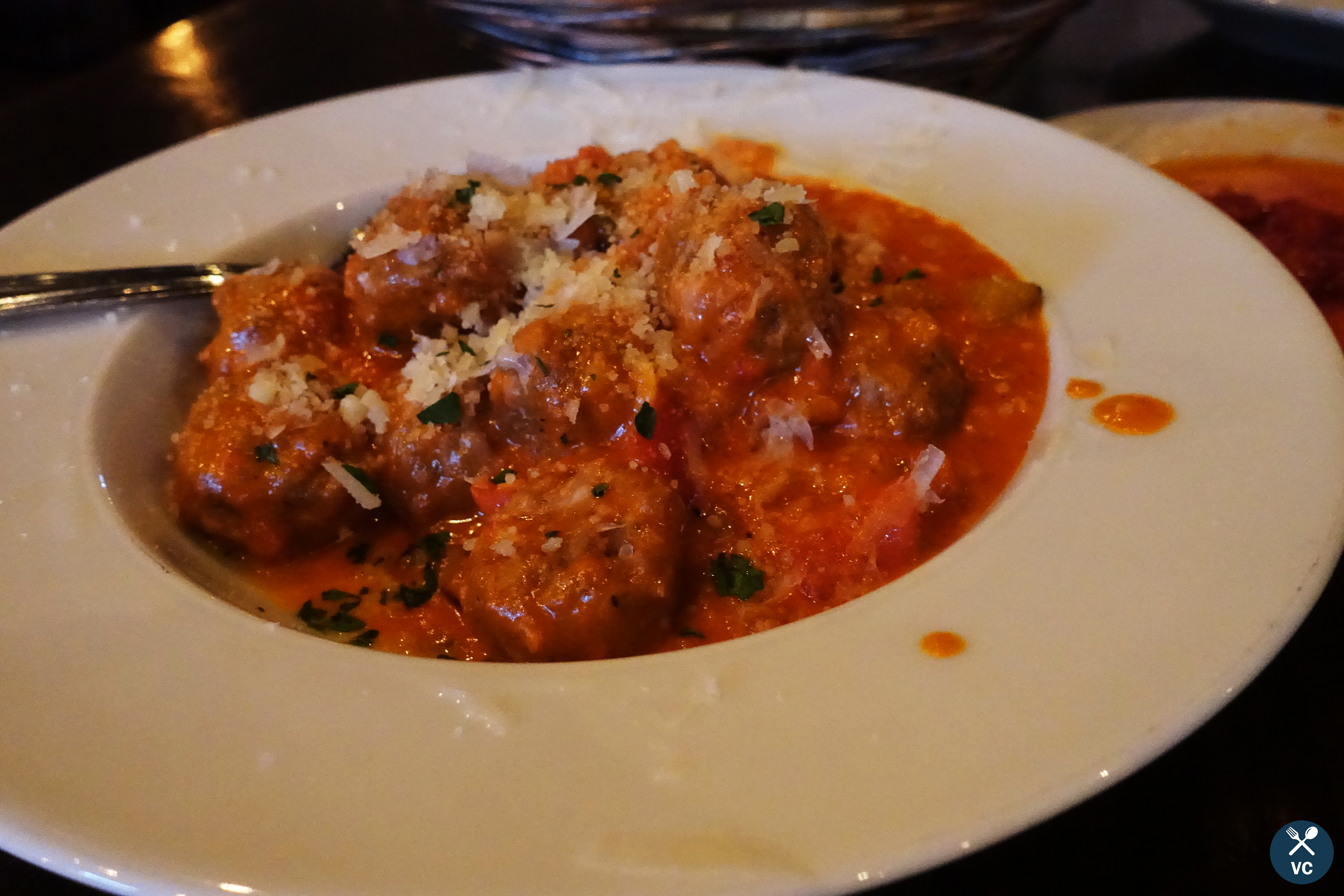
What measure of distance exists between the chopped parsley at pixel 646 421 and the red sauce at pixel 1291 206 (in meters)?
1.77

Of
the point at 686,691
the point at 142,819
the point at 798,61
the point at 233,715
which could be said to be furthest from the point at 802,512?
the point at 798,61

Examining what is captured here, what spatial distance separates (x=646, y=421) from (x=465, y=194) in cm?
82

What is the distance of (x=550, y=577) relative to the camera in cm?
168

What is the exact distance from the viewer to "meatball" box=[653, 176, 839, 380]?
1894mm

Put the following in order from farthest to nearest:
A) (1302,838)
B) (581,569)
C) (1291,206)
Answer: (1291,206)
(581,569)
(1302,838)

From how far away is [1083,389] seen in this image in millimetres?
1825

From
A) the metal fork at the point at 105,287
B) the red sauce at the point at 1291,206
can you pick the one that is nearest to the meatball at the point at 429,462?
the metal fork at the point at 105,287

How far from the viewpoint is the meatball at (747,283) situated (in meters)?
1.89

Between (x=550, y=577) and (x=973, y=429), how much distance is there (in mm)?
952

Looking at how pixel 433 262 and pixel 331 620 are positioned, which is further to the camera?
pixel 433 262

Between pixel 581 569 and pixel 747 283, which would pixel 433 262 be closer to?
pixel 747 283

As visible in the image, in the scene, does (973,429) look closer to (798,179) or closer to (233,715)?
(798,179)

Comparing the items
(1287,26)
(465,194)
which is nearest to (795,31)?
(465,194)

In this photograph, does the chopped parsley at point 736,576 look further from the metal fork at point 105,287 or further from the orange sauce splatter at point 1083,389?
the metal fork at point 105,287
